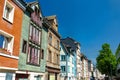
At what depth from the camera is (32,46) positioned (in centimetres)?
2203

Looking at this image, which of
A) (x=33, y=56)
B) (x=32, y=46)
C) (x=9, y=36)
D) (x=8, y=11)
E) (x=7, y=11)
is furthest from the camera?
(x=33, y=56)

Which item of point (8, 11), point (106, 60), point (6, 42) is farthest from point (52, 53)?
point (106, 60)

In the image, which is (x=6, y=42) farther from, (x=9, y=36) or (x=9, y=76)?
(x=9, y=76)

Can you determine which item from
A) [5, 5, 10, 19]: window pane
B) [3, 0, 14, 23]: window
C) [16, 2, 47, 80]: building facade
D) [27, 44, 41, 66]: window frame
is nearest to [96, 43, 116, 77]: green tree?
[16, 2, 47, 80]: building facade

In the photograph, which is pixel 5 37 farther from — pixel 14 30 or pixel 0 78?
pixel 0 78

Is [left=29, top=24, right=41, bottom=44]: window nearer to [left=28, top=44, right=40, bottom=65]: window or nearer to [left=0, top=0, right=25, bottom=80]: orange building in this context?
[left=28, top=44, right=40, bottom=65]: window

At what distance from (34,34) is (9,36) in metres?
6.59

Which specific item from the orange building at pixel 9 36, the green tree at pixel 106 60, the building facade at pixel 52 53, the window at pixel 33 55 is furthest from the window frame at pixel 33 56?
the green tree at pixel 106 60

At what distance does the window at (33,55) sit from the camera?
21.3m

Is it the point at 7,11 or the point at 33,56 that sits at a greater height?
the point at 7,11

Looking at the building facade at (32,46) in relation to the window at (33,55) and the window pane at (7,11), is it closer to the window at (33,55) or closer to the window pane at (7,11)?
the window at (33,55)

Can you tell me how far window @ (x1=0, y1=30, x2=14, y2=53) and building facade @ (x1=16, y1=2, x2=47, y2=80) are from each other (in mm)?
2242

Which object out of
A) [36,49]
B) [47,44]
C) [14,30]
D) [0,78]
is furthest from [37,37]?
[0,78]

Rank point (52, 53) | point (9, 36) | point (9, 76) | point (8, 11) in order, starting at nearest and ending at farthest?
point (9, 76) → point (9, 36) → point (8, 11) → point (52, 53)
